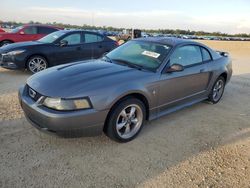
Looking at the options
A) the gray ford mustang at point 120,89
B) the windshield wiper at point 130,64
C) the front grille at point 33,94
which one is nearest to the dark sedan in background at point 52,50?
the gray ford mustang at point 120,89

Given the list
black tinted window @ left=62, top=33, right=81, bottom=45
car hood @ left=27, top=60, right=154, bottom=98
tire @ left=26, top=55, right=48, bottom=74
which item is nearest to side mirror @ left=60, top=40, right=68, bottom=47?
black tinted window @ left=62, top=33, right=81, bottom=45

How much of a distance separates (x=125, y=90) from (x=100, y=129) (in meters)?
0.64

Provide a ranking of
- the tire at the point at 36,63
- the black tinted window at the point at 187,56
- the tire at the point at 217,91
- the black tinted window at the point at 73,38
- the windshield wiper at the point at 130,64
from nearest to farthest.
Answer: the windshield wiper at the point at 130,64, the black tinted window at the point at 187,56, the tire at the point at 217,91, the tire at the point at 36,63, the black tinted window at the point at 73,38

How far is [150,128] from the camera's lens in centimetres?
452

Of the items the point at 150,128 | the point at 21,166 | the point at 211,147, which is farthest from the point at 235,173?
the point at 21,166

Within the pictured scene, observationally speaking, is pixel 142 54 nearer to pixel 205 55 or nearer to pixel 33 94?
pixel 205 55

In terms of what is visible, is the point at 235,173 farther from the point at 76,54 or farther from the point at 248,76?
the point at 248,76

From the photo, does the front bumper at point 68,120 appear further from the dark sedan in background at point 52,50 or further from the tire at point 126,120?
the dark sedan in background at point 52,50

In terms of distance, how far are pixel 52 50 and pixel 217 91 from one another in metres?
4.99

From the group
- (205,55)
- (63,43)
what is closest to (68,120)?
(205,55)

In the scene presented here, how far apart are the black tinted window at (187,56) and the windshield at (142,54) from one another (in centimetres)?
19

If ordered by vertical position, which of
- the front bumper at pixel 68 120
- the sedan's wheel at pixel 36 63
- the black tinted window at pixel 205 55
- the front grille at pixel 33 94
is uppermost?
the black tinted window at pixel 205 55

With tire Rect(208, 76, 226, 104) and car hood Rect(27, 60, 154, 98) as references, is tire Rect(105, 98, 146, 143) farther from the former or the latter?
tire Rect(208, 76, 226, 104)

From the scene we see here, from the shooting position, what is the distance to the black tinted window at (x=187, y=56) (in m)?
4.66
